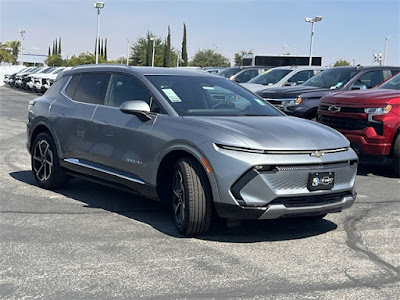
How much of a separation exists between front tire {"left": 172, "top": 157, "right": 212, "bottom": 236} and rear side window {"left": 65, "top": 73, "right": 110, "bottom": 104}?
5.98 feet

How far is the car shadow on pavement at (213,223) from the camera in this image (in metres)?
5.16

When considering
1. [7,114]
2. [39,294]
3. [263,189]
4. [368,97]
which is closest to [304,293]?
[263,189]

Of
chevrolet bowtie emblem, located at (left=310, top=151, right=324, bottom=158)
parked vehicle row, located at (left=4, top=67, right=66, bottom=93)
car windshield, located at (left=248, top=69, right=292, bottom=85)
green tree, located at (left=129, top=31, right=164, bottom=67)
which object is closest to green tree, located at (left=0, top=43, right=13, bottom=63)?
green tree, located at (left=129, top=31, right=164, bottom=67)

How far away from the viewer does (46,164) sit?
6.93 metres

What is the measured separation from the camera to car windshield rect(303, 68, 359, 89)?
11.7 metres

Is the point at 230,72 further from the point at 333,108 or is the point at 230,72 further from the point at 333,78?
the point at 333,108

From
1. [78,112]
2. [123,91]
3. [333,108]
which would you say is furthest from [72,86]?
[333,108]

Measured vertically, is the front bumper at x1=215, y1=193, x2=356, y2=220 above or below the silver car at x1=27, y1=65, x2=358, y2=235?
below

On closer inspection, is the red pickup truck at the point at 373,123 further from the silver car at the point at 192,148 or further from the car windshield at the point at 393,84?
the silver car at the point at 192,148

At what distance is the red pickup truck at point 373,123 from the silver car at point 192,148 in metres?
2.71

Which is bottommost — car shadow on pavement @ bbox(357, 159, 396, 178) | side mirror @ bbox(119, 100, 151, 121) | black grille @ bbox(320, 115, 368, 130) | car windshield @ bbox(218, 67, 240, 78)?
car shadow on pavement @ bbox(357, 159, 396, 178)

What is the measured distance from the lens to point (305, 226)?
5.63 meters

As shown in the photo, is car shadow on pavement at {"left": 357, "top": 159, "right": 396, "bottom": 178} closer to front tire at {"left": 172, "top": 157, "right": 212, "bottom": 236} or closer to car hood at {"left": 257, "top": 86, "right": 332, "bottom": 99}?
car hood at {"left": 257, "top": 86, "right": 332, "bottom": 99}

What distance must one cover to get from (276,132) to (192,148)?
78cm
